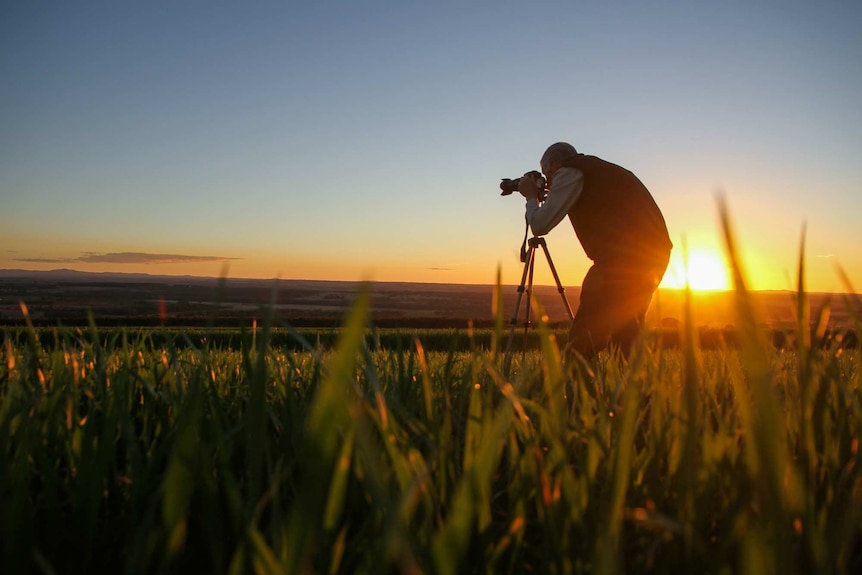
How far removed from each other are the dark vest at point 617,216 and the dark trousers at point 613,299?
0.27 ft

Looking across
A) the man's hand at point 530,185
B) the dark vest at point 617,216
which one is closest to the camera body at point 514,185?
the man's hand at point 530,185

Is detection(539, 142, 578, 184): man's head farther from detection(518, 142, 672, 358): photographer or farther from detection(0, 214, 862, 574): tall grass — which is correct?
detection(0, 214, 862, 574): tall grass

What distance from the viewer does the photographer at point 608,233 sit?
5.06 metres

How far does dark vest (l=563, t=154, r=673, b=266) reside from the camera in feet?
16.8

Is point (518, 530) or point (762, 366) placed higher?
point (762, 366)

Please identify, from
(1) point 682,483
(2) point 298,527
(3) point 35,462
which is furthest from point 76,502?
(1) point 682,483

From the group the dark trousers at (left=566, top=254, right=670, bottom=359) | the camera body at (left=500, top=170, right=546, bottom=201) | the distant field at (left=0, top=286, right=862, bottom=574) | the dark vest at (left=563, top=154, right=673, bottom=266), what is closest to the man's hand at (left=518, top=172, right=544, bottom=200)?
the camera body at (left=500, top=170, right=546, bottom=201)

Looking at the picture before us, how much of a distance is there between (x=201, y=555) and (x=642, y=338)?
2.47ft

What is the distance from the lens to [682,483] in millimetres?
817

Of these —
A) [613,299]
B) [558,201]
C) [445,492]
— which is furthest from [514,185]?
[445,492]

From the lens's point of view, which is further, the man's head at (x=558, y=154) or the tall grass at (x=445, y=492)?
the man's head at (x=558, y=154)

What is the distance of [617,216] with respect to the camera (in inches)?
202

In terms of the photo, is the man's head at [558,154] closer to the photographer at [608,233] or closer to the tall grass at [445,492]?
the photographer at [608,233]

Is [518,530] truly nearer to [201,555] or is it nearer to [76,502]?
[201,555]
